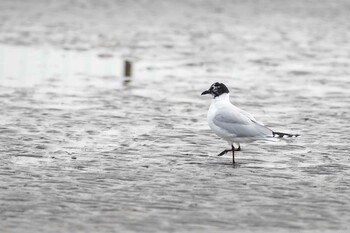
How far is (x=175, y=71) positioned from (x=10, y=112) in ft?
18.4

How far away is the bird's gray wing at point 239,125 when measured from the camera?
10.6 metres

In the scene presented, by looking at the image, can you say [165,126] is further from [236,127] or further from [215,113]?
[236,127]

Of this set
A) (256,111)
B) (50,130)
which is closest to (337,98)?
(256,111)

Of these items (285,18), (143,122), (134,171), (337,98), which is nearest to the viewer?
(134,171)

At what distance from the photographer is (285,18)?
1180 inches

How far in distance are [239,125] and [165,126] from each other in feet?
8.28

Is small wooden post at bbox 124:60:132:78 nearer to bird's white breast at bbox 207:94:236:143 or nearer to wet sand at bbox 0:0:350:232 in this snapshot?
wet sand at bbox 0:0:350:232

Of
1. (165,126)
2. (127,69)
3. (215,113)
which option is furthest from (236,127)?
(127,69)

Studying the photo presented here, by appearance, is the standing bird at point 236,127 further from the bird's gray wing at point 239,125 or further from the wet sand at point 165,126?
the wet sand at point 165,126

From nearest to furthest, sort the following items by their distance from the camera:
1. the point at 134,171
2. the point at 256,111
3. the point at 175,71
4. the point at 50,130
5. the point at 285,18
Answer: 1. the point at 134,171
2. the point at 50,130
3. the point at 256,111
4. the point at 175,71
5. the point at 285,18

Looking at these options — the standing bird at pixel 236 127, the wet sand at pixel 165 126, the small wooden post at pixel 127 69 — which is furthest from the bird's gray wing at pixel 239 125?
the small wooden post at pixel 127 69

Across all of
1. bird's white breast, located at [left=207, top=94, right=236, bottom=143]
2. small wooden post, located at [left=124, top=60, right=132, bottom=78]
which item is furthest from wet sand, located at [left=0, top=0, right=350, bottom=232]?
bird's white breast, located at [left=207, top=94, right=236, bottom=143]

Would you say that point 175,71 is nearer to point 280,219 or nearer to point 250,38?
point 250,38

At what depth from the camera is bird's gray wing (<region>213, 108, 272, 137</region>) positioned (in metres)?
10.6
